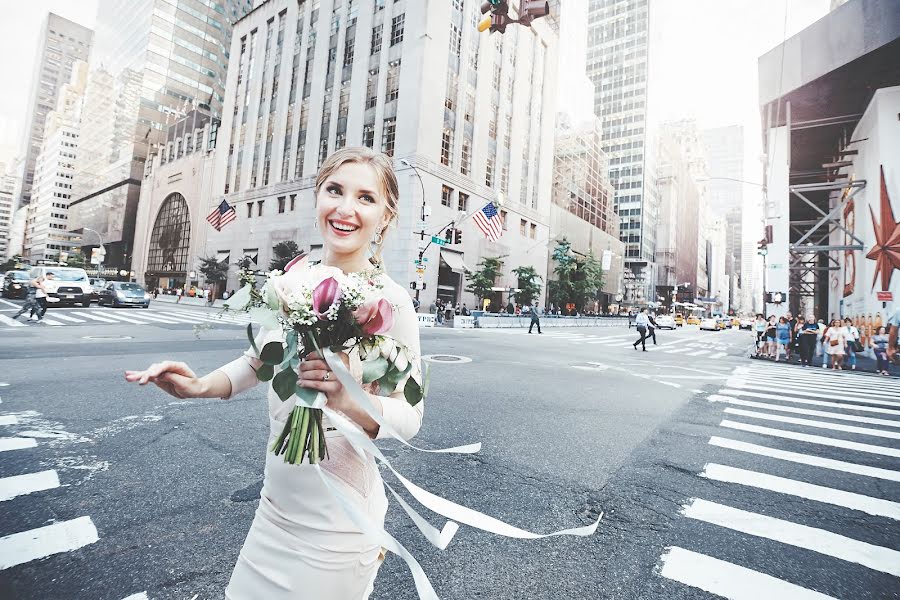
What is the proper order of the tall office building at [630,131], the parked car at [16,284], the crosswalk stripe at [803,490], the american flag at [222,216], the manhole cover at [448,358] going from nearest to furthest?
the crosswalk stripe at [803,490]
the manhole cover at [448,358]
the parked car at [16,284]
the american flag at [222,216]
the tall office building at [630,131]

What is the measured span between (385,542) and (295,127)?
1955 inches

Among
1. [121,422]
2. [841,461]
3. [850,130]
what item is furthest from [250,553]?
[850,130]

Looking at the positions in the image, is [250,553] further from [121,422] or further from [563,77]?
[563,77]

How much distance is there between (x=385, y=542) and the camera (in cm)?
120

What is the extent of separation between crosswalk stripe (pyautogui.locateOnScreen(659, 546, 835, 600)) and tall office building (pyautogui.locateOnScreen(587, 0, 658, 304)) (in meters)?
88.5

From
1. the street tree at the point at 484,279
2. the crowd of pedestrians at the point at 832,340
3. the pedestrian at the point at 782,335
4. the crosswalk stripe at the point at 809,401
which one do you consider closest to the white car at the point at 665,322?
the street tree at the point at 484,279

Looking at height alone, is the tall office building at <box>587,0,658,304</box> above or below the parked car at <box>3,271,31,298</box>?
above

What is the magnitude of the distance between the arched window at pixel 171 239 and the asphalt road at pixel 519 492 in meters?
66.6

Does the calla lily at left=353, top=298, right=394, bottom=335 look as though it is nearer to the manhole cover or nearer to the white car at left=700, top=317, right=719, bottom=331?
the manhole cover

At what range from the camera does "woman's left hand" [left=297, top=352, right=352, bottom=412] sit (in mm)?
1193

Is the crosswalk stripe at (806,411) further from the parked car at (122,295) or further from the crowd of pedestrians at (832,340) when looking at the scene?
the parked car at (122,295)

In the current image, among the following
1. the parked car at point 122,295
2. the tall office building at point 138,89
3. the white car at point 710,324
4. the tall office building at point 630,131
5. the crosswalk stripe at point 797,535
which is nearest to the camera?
the crosswalk stripe at point 797,535

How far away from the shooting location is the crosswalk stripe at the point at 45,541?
7.50 feet

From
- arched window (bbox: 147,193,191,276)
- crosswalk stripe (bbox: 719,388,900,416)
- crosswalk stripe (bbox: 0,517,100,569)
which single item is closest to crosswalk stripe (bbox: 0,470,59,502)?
crosswalk stripe (bbox: 0,517,100,569)
